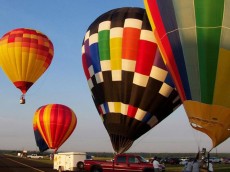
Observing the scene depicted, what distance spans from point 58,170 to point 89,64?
11130mm

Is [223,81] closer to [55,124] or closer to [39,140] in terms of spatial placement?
[55,124]

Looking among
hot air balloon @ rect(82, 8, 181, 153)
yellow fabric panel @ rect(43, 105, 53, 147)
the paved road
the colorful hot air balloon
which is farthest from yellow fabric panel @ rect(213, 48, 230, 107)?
yellow fabric panel @ rect(43, 105, 53, 147)

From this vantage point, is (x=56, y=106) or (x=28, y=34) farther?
(x=56, y=106)

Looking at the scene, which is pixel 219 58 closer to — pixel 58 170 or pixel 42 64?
pixel 58 170

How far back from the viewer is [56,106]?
5262cm

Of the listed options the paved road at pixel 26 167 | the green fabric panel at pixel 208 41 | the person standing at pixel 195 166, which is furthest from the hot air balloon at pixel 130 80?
the paved road at pixel 26 167

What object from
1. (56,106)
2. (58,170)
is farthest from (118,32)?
(56,106)

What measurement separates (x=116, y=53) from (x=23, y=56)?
16.0m

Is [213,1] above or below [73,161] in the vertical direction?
above

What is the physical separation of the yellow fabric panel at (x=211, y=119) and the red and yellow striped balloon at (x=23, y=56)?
79.1 feet

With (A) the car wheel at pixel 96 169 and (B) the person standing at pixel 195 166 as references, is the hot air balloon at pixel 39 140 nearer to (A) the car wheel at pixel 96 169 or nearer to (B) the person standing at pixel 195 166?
(A) the car wheel at pixel 96 169

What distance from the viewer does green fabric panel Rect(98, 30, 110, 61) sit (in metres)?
26.4

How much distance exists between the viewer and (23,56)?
39.3m

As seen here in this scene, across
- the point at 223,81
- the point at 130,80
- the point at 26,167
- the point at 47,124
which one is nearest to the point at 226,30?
the point at 223,81
